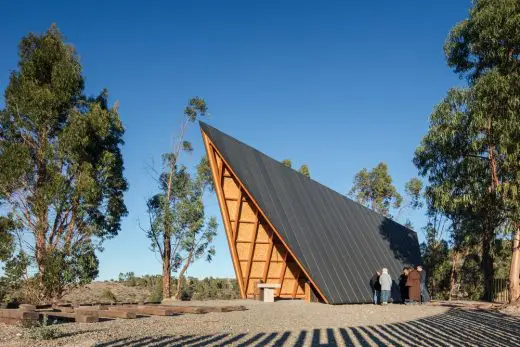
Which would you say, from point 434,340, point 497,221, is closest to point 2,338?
point 434,340

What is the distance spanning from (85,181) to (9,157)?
2956mm

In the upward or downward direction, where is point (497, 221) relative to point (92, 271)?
upward

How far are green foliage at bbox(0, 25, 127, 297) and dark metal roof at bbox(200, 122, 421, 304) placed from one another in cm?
729

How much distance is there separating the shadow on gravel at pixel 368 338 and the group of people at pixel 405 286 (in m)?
5.86

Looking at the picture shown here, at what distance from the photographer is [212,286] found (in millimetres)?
31734

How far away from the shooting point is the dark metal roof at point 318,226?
46.9 ft

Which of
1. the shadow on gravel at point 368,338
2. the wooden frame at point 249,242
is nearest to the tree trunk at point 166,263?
the wooden frame at point 249,242

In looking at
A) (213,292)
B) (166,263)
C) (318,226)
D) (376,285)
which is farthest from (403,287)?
(213,292)

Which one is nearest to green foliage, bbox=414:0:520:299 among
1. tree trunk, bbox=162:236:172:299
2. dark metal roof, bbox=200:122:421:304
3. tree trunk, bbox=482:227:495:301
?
dark metal roof, bbox=200:122:421:304

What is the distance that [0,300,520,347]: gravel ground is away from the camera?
6.71 metres

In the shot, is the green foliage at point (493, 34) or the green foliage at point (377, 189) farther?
the green foliage at point (377, 189)

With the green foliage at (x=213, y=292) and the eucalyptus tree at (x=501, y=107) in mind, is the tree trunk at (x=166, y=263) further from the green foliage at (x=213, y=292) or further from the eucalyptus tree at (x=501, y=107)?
the eucalyptus tree at (x=501, y=107)

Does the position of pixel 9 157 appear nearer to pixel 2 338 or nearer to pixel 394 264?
pixel 2 338

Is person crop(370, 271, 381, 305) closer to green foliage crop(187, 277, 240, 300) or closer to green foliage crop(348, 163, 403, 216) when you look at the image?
green foliage crop(187, 277, 240, 300)
